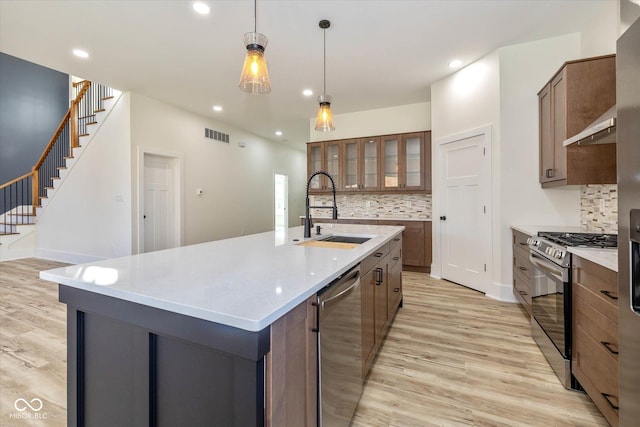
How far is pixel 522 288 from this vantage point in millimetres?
2742

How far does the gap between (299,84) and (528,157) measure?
3131 millimetres

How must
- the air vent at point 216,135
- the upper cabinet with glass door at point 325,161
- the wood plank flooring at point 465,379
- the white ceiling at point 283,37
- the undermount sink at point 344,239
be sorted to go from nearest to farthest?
the wood plank flooring at point 465,379 → the undermount sink at point 344,239 → the white ceiling at point 283,37 → the upper cabinet with glass door at point 325,161 → the air vent at point 216,135

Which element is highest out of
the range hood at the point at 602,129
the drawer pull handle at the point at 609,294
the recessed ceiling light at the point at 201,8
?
the recessed ceiling light at the point at 201,8

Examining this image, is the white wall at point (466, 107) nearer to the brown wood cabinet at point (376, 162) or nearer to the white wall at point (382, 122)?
the brown wood cabinet at point (376, 162)

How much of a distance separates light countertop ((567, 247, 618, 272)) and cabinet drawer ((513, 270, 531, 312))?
3.16 feet

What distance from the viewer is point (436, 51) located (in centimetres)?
332

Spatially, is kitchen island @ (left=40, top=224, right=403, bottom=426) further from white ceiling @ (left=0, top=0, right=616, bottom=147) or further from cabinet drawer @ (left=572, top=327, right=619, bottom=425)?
white ceiling @ (left=0, top=0, right=616, bottom=147)

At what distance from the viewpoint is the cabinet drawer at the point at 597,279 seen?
4.26 feet

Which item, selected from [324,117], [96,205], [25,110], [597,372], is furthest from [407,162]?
[25,110]

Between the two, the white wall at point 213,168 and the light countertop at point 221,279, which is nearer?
the light countertop at point 221,279

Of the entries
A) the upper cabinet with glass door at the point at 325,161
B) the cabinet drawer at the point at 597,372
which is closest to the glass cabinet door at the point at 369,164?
the upper cabinet with glass door at the point at 325,161

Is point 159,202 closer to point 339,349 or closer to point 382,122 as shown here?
point 382,122

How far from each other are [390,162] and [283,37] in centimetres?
269

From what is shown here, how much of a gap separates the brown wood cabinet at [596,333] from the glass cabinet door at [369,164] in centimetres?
358
